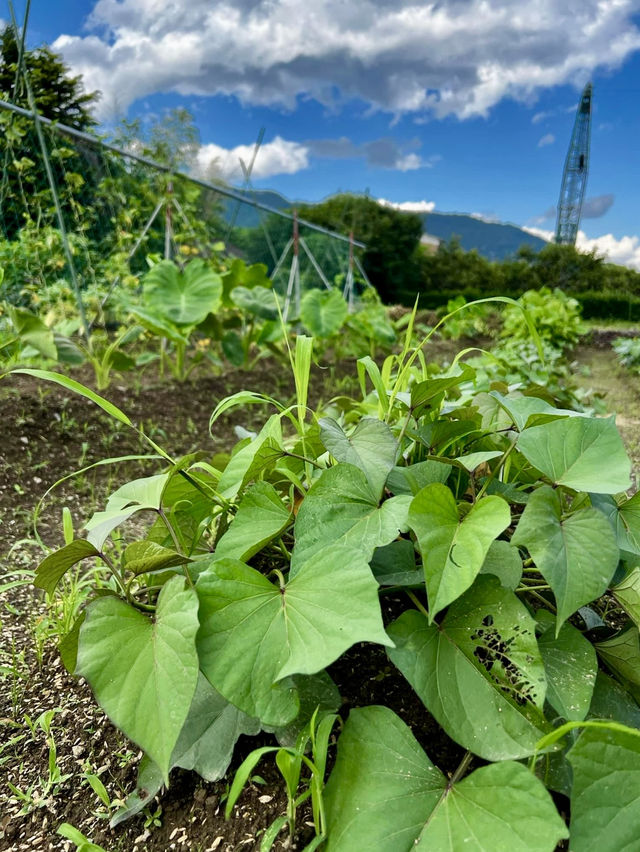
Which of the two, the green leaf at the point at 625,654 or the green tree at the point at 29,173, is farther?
the green tree at the point at 29,173

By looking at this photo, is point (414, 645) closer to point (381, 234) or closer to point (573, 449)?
point (573, 449)

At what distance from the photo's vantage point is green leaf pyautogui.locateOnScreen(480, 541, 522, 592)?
0.80 metres

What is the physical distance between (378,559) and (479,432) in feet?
1.02

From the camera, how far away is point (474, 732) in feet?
2.38

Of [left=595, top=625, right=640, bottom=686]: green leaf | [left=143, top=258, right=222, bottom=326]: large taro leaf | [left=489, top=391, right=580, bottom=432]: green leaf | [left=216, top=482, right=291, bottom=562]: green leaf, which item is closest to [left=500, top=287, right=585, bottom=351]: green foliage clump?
[left=143, top=258, right=222, bottom=326]: large taro leaf

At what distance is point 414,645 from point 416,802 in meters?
0.17

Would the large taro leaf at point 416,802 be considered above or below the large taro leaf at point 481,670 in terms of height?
below

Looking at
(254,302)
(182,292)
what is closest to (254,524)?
(182,292)

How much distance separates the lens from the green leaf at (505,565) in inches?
31.6

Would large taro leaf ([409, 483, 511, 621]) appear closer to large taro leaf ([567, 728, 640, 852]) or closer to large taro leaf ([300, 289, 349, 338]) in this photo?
large taro leaf ([567, 728, 640, 852])

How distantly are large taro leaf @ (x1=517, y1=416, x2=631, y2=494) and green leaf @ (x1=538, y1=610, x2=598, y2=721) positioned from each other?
0.69 feet

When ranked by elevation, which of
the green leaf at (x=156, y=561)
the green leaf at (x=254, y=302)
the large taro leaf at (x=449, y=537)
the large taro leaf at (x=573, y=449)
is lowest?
the green leaf at (x=156, y=561)

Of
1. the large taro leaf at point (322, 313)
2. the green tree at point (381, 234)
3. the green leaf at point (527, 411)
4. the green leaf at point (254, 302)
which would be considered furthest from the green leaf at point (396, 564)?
the green tree at point (381, 234)

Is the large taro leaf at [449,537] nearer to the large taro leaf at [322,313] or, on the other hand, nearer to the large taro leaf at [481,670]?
the large taro leaf at [481,670]
